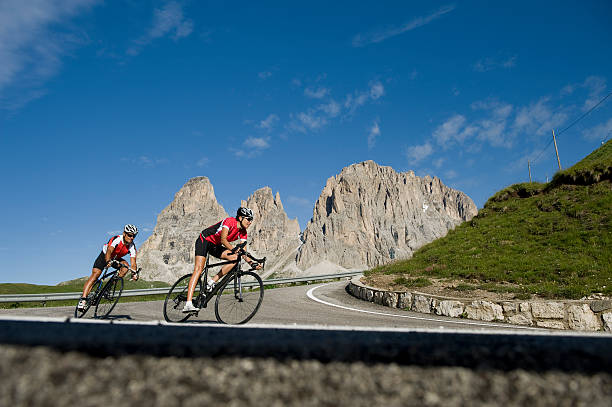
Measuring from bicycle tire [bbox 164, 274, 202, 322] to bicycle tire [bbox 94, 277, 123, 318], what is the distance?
6.13ft

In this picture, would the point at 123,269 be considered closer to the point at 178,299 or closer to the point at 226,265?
the point at 178,299

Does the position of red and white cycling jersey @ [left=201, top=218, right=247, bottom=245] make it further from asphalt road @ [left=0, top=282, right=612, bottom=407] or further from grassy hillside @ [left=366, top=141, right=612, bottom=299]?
grassy hillside @ [left=366, top=141, right=612, bottom=299]

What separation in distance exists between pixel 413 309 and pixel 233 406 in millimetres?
10831

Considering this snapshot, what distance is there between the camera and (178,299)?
7234 millimetres

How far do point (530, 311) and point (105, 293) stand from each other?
10415mm

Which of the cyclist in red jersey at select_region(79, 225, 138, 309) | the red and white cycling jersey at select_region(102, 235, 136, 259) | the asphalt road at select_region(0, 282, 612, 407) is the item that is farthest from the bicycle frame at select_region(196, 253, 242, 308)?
the asphalt road at select_region(0, 282, 612, 407)

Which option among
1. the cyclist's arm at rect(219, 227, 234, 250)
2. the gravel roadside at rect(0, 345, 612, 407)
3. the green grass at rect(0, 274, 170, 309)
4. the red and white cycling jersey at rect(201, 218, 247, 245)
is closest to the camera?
the gravel roadside at rect(0, 345, 612, 407)

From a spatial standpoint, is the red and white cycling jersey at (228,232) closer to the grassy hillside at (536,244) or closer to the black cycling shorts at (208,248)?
the black cycling shorts at (208,248)

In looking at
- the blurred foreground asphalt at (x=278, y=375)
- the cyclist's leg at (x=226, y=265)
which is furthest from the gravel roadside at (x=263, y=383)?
the cyclist's leg at (x=226, y=265)

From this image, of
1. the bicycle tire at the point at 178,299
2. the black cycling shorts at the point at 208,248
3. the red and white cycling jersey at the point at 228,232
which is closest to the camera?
the red and white cycling jersey at the point at 228,232

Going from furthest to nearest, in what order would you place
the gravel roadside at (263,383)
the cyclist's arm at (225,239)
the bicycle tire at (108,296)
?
1. the bicycle tire at (108,296)
2. the cyclist's arm at (225,239)
3. the gravel roadside at (263,383)

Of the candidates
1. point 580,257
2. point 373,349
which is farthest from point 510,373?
point 580,257

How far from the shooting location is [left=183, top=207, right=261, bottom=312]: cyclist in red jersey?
21.9 ft

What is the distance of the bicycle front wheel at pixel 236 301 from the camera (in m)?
6.69
